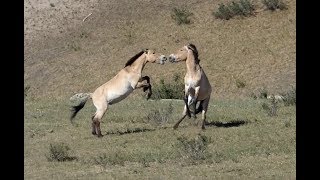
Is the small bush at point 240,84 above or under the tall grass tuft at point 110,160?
under

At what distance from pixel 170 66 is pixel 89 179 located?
84.5ft

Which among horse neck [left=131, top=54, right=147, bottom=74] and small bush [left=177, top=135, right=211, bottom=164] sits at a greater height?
small bush [left=177, top=135, right=211, bottom=164]

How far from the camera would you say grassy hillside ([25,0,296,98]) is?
1421 inches

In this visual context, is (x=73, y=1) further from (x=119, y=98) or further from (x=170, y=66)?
(x=119, y=98)

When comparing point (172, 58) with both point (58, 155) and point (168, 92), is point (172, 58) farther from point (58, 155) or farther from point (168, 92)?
point (168, 92)

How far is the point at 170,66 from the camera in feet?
126

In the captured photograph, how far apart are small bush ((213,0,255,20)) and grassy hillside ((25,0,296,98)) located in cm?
28

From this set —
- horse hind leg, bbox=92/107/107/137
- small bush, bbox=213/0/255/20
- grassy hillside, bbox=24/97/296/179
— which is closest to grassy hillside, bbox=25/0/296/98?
small bush, bbox=213/0/255/20

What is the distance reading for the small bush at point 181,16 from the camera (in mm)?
41475

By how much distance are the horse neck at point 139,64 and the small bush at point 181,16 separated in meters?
23.1

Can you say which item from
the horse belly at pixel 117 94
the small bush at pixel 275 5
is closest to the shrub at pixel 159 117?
the horse belly at pixel 117 94

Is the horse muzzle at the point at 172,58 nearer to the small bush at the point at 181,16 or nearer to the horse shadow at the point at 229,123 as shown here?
the horse shadow at the point at 229,123

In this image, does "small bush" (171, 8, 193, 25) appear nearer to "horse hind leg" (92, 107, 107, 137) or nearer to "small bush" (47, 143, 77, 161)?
"horse hind leg" (92, 107, 107, 137)
